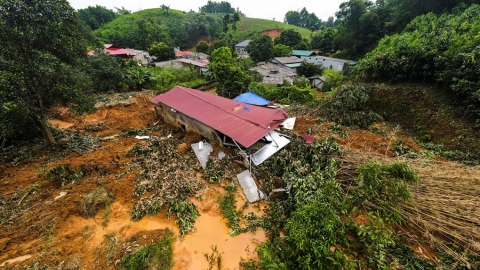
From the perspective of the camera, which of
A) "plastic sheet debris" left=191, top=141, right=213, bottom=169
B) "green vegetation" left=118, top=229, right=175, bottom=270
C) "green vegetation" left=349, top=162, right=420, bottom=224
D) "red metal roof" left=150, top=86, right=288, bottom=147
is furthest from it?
"plastic sheet debris" left=191, top=141, right=213, bottom=169

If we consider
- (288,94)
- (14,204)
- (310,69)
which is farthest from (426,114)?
(310,69)

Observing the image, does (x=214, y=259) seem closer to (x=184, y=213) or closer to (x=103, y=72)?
(x=184, y=213)

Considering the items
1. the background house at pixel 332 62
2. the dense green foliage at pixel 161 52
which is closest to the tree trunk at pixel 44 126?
the dense green foliage at pixel 161 52

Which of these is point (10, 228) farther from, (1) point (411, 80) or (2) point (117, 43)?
(2) point (117, 43)

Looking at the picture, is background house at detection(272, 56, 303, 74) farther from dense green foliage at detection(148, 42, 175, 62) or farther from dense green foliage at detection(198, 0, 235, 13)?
dense green foliage at detection(198, 0, 235, 13)

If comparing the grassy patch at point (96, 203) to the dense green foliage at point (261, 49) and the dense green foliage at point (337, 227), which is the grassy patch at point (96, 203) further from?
the dense green foliage at point (261, 49)

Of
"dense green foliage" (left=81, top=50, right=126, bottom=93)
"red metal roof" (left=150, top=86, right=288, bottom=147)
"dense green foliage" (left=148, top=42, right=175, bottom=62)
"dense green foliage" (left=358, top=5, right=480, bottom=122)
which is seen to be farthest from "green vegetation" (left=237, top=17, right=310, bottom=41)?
"red metal roof" (left=150, top=86, right=288, bottom=147)
